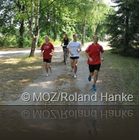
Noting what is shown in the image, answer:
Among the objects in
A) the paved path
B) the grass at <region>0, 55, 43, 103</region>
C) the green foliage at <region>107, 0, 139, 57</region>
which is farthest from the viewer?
the green foliage at <region>107, 0, 139, 57</region>

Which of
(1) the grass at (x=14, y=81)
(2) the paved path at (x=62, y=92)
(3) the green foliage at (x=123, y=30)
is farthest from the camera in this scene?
(3) the green foliage at (x=123, y=30)

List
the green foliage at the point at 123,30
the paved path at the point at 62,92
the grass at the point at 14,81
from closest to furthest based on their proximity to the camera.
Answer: the paved path at the point at 62,92 → the grass at the point at 14,81 → the green foliage at the point at 123,30

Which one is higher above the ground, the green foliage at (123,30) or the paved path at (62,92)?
the green foliage at (123,30)

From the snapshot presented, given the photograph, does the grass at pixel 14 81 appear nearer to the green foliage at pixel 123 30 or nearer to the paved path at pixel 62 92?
the paved path at pixel 62 92

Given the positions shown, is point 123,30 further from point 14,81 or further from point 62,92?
point 62,92

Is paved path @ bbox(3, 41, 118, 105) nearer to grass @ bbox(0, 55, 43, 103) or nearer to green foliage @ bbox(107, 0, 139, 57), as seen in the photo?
grass @ bbox(0, 55, 43, 103)

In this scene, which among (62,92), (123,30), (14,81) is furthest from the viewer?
(123,30)

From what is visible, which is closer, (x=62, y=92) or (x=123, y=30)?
(x=62, y=92)

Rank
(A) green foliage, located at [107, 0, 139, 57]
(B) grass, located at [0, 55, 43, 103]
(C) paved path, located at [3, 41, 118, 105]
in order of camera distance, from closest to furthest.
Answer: (C) paved path, located at [3, 41, 118, 105] → (B) grass, located at [0, 55, 43, 103] → (A) green foliage, located at [107, 0, 139, 57]

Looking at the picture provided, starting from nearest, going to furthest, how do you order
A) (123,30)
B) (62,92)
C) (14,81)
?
(62,92) → (14,81) → (123,30)

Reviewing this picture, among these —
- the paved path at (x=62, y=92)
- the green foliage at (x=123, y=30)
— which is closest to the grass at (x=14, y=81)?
the paved path at (x=62, y=92)

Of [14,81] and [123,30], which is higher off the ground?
[123,30]

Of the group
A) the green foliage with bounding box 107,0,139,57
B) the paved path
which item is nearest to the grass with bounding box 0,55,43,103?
the paved path

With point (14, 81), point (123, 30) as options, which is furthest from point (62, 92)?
point (123, 30)
